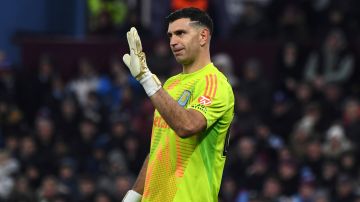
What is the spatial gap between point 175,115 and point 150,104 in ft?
30.1

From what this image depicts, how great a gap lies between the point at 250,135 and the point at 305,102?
1.05 meters

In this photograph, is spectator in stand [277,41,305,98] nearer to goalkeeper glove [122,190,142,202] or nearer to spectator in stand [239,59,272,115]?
spectator in stand [239,59,272,115]

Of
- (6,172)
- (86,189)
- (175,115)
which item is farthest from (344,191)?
(175,115)

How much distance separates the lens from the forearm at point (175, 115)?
21.6 feet

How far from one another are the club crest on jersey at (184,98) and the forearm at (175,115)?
288mm

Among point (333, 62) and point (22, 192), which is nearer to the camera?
point (22, 192)

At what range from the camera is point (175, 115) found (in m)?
6.61

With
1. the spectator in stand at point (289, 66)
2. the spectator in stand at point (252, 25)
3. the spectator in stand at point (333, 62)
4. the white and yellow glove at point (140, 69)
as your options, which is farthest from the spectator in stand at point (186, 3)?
the white and yellow glove at point (140, 69)

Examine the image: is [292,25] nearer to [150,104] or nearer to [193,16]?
[150,104]

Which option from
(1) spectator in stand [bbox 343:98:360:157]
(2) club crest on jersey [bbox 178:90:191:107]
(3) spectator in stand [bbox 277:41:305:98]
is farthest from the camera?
(3) spectator in stand [bbox 277:41:305:98]

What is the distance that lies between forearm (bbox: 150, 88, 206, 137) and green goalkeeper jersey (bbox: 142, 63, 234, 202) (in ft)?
0.64

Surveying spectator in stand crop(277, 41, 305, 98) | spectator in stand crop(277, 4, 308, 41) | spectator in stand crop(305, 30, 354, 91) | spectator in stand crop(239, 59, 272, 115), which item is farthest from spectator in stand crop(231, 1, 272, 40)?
spectator in stand crop(239, 59, 272, 115)

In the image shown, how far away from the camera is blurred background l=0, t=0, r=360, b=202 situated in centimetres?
1413

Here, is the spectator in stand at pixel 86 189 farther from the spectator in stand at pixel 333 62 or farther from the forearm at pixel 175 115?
the forearm at pixel 175 115
